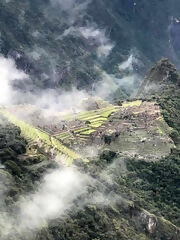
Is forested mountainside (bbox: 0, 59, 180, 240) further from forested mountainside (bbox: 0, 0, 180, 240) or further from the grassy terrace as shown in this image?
forested mountainside (bbox: 0, 0, 180, 240)

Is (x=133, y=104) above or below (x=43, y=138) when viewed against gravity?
above

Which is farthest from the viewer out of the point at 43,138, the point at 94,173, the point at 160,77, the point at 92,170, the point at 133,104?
the point at 160,77

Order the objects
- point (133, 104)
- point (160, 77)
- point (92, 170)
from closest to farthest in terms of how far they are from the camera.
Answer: point (92, 170) < point (133, 104) < point (160, 77)

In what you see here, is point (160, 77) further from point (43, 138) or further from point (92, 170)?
point (92, 170)

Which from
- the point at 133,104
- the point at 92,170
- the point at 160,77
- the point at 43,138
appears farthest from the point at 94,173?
the point at 160,77

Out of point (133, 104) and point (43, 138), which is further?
point (133, 104)

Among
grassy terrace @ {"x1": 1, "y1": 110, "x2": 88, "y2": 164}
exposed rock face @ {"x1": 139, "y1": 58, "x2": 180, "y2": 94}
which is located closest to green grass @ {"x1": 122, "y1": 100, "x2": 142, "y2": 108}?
exposed rock face @ {"x1": 139, "y1": 58, "x2": 180, "y2": 94}

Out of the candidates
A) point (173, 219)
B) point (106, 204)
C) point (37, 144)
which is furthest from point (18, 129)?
point (173, 219)
